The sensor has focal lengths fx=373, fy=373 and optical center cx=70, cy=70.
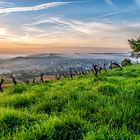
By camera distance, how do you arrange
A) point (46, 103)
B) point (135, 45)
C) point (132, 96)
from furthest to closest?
point (135, 45), point (132, 96), point (46, 103)

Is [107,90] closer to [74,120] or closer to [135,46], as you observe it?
[74,120]

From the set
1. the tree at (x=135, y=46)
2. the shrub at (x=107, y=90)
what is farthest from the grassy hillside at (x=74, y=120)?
the tree at (x=135, y=46)

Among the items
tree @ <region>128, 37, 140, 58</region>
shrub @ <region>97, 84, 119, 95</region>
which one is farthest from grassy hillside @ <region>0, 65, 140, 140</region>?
tree @ <region>128, 37, 140, 58</region>

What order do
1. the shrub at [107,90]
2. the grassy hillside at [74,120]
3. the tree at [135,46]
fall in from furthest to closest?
the tree at [135,46] < the shrub at [107,90] < the grassy hillside at [74,120]

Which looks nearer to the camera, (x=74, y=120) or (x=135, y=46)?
(x=74, y=120)

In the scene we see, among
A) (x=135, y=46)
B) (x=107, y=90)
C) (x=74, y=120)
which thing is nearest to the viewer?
(x=74, y=120)

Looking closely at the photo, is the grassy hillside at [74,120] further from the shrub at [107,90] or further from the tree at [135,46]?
the tree at [135,46]

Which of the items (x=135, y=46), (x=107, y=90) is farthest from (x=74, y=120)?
(x=135, y=46)

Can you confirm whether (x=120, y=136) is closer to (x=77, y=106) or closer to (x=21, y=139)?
A: (x=21, y=139)

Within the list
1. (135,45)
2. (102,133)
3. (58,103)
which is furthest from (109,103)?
(135,45)

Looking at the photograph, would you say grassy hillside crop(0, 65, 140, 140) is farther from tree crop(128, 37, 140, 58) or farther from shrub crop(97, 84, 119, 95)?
tree crop(128, 37, 140, 58)

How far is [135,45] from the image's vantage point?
445 feet

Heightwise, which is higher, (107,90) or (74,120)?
(74,120)

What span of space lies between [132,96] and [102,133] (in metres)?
A: 6.90
